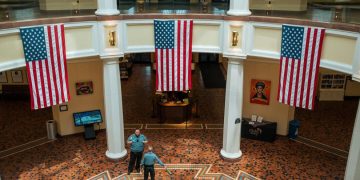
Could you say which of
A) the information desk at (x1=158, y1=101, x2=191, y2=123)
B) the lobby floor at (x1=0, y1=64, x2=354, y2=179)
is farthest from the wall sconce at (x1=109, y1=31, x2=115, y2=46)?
the information desk at (x1=158, y1=101, x2=191, y2=123)

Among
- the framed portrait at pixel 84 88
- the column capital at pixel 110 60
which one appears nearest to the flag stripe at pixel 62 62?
the column capital at pixel 110 60

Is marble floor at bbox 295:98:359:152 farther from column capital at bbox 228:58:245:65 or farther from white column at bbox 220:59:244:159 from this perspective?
column capital at bbox 228:58:245:65

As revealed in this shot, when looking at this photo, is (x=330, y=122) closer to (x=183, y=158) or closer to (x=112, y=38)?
(x=183, y=158)

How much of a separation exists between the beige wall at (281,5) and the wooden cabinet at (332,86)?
8089mm

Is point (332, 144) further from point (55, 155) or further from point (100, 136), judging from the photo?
point (55, 155)

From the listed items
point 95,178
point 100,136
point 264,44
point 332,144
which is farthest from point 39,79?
point 332,144

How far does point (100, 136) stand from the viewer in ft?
51.5

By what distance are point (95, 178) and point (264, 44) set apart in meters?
7.57

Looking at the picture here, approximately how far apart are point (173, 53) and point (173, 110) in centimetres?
530

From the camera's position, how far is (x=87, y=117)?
15.4 meters

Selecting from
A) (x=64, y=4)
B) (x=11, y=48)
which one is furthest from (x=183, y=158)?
(x=64, y=4)

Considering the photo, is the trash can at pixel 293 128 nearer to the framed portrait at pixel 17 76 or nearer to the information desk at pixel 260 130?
the information desk at pixel 260 130

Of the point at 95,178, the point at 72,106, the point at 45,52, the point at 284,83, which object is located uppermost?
the point at 45,52

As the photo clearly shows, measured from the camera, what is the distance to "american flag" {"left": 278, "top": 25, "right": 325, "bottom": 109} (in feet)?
34.2
